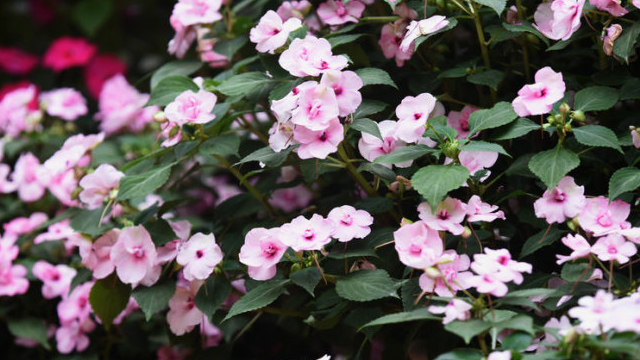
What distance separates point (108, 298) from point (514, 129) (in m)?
0.63

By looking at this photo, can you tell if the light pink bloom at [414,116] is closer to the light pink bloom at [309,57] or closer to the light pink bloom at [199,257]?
the light pink bloom at [309,57]

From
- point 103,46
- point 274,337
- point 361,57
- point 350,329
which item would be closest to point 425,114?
point 361,57

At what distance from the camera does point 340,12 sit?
43.6 inches

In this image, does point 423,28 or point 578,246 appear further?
point 423,28

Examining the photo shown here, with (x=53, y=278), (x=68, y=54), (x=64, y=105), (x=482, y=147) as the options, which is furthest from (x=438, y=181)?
(x=68, y=54)

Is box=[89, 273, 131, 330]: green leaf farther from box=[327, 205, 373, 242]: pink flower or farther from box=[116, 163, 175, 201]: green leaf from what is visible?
box=[327, 205, 373, 242]: pink flower

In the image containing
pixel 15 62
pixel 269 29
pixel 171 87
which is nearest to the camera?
pixel 269 29

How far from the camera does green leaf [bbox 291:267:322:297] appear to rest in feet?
2.91

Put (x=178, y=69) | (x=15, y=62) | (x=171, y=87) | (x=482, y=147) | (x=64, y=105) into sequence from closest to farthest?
(x=482, y=147)
(x=171, y=87)
(x=178, y=69)
(x=64, y=105)
(x=15, y=62)

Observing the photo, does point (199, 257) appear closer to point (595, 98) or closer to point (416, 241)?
point (416, 241)

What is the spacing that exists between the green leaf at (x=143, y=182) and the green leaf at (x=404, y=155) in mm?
303

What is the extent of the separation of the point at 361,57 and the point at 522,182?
289mm

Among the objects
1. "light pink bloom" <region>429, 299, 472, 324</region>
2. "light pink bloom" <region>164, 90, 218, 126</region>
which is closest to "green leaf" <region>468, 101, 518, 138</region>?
"light pink bloom" <region>429, 299, 472, 324</region>

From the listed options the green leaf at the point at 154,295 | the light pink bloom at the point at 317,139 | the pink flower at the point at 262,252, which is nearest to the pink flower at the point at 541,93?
the light pink bloom at the point at 317,139
